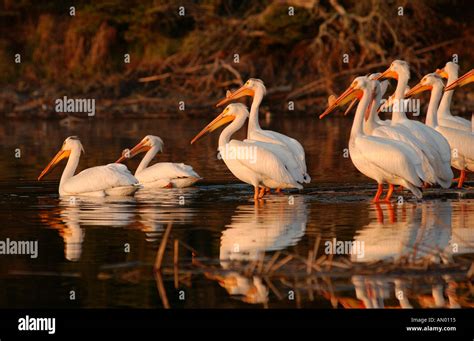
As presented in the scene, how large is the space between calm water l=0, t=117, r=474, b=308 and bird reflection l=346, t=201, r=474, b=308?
0.01 meters

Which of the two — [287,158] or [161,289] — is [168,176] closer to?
[287,158]

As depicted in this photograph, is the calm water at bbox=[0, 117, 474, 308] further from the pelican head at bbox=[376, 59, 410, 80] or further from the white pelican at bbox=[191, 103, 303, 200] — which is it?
the pelican head at bbox=[376, 59, 410, 80]

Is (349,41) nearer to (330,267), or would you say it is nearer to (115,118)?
(115,118)

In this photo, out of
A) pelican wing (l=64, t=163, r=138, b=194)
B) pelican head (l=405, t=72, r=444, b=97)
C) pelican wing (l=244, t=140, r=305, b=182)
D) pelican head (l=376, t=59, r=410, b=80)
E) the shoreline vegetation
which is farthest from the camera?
the shoreline vegetation

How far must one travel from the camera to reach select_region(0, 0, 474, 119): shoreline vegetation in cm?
2783

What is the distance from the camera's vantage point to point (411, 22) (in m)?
28.3

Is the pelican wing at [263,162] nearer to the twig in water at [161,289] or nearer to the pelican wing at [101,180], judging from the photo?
the pelican wing at [101,180]

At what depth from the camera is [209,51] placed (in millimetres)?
28859

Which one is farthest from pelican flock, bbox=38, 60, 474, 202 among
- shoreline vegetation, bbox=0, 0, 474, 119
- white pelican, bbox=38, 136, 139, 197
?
shoreline vegetation, bbox=0, 0, 474, 119

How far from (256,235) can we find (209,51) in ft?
61.2

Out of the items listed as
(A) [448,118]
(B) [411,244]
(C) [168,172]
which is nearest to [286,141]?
(C) [168,172]

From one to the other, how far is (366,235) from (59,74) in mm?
20738

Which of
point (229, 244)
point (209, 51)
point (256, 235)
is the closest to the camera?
point (229, 244)

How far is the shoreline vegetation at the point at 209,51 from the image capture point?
91.3ft
